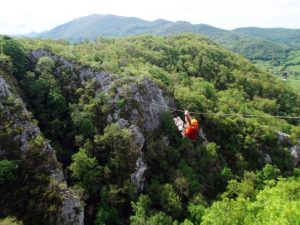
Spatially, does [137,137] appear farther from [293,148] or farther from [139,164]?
[293,148]

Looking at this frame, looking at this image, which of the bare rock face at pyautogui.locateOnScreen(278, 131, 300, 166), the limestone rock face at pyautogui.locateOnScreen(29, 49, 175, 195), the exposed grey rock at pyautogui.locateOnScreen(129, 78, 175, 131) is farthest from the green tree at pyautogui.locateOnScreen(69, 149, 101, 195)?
the bare rock face at pyautogui.locateOnScreen(278, 131, 300, 166)

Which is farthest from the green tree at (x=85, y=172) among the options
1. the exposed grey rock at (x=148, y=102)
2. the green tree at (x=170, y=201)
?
the exposed grey rock at (x=148, y=102)

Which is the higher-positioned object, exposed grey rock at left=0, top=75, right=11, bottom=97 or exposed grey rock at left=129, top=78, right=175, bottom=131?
exposed grey rock at left=0, top=75, right=11, bottom=97

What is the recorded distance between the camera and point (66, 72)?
74062 millimetres

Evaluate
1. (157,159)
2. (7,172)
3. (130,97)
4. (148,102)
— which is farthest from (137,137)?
(7,172)

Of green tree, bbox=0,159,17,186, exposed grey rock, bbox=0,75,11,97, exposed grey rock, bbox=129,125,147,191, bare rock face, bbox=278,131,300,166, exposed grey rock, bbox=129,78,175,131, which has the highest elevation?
exposed grey rock, bbox=0,75,11,97

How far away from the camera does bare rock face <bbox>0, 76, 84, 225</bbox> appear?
45.9 meters

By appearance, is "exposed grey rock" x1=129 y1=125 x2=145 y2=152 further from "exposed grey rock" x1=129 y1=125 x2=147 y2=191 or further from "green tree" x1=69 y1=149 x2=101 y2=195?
"green tree" x1=69 y1=149 x2=101 y2=195

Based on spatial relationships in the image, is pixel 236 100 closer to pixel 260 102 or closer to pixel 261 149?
pixel 260 102

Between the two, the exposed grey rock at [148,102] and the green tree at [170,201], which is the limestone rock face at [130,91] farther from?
the green tree at [170,201]

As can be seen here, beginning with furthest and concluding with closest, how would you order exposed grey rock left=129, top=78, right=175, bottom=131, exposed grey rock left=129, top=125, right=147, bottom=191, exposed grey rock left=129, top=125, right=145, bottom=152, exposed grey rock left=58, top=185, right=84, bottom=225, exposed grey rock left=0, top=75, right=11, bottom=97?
exposed grey rock left=129, top=78, right=175, bottom=131 < exposed grey rock left=129, top=125, right=145, bottom=152 < exposed grey rock left=129, top=125, right=147, bottom=191 < exposed grey rock left=0, top=75, right=11, bottom=97 < exposed grey rock left=58, top=185, right=84, bottom=225

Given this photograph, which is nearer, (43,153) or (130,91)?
(43,153)

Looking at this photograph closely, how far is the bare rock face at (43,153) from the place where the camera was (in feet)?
151

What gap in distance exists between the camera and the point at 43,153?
50844mm
